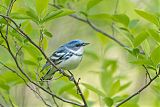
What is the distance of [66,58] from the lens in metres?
2.55

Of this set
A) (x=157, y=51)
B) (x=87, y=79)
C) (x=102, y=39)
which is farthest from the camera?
(x=87, y=79)

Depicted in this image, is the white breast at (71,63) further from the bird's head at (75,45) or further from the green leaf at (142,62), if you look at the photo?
the green leaf at (142,62)

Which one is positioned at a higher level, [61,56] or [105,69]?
[61,56]

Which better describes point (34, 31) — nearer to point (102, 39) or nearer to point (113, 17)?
point (113, 17)

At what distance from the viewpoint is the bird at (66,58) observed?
250 centimetres

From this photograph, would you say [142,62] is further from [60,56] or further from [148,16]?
[60,56]

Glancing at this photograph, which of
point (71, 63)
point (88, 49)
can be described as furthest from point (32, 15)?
point (88, 49)

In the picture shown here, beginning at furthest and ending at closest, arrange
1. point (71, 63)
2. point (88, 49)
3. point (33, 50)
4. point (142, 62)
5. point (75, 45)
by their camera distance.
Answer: point (88, 49) < point (75, 45) < point (71, 63) < point (33, 50) < point (142, 62)

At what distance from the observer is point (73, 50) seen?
8.53 ft

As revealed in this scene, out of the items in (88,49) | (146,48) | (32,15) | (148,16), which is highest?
(32,15)

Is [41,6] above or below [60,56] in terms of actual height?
above

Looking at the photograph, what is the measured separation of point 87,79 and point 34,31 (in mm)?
3137

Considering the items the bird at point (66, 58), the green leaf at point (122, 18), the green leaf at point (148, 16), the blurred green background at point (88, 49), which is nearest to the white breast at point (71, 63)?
the bird at point (66, 58)

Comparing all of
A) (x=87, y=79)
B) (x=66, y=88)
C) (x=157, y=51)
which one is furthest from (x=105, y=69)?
(x=87, y=79)
